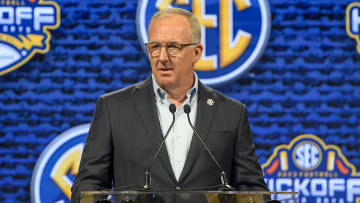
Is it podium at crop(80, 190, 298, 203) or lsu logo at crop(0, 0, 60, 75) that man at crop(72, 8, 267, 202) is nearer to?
podium at crop(80, 190, 298, 203)

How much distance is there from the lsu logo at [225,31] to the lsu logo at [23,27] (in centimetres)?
59

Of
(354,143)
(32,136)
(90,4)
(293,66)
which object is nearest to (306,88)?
(293,66)

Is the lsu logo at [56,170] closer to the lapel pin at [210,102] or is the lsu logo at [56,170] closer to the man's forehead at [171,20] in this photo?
the lapel pin at [210,102]

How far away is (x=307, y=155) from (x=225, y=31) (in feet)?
3.13

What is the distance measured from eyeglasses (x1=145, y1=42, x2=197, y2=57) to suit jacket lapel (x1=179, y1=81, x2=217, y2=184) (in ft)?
0.73

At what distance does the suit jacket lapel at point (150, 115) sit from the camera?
79.4 inches

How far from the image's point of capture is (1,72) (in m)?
3.80

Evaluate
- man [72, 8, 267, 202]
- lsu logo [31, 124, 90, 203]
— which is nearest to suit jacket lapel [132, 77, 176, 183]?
man [72, 8, 267, 202]

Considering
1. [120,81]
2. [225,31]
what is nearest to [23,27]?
[120,81]

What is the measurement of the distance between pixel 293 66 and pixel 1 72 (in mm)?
1878

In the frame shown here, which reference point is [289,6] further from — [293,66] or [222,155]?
[222,155]

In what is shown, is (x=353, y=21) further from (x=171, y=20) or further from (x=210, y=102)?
(x=171, y=20)

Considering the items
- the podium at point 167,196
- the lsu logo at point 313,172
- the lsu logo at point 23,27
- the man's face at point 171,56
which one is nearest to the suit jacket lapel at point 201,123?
the man's face at point 171,56

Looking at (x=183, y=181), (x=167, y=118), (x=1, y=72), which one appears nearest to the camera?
(x=183, y=181)
